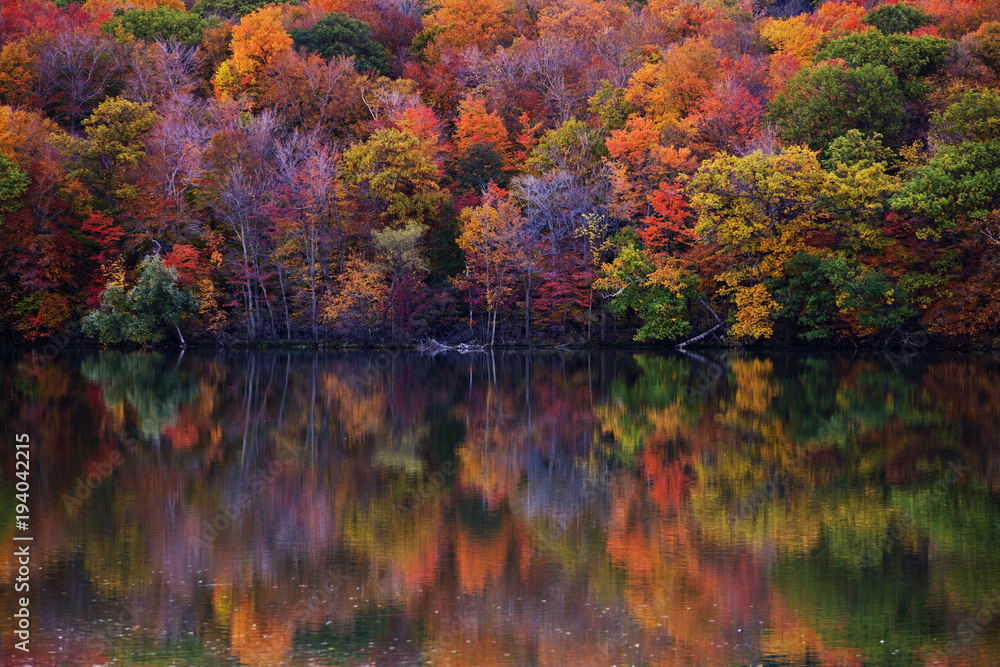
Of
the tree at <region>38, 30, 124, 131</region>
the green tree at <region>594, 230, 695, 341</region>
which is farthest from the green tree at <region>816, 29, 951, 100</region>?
the tree at <region>38, 30, 124, 131</region>

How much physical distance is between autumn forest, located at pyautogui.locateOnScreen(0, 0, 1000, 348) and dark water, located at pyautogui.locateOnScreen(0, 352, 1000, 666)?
19.7 meters

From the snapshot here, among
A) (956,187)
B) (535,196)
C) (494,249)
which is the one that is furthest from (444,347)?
(956,187)

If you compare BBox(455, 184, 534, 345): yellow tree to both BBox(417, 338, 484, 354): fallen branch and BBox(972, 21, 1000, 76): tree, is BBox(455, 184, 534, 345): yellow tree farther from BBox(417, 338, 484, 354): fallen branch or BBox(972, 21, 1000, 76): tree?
BBox(972, 21, 1000, 76): tree

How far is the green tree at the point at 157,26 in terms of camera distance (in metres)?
69.6

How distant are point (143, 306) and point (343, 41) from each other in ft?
89.7

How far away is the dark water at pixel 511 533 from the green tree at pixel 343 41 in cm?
4578

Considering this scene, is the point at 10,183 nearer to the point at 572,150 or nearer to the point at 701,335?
the point at 572,150

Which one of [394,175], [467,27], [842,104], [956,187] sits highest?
[467,27]

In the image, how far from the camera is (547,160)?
54594mm

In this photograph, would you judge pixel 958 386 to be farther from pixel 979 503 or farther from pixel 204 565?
pixel 204 565

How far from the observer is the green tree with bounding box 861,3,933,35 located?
175 ft

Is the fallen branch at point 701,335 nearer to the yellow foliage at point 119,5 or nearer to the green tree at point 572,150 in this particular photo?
the green tree at point 572,150

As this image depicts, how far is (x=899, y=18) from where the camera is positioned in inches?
2108

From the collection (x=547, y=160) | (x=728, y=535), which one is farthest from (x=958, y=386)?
(x=547, y=160)
